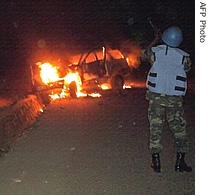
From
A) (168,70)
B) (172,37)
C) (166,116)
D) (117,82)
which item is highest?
(172,37)

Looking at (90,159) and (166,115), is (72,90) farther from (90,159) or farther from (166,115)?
(166,115)

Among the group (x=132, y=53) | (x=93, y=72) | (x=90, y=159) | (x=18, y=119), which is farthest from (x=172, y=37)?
(x=132, y=53)

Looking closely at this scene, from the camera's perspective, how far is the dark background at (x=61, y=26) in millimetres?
23544

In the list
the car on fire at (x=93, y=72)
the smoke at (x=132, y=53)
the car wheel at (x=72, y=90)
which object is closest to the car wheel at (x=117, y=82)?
the car on fire at (x=93, y=72)

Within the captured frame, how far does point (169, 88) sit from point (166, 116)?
0.52m

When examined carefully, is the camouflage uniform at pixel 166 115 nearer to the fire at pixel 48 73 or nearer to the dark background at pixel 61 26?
the fire at pixel 48 73

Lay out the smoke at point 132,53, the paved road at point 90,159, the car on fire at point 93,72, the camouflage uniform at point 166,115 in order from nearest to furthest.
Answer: the paved road at point 90,159 → the camouflage uniform at point 166,115 → the car on fire at point 93,72 → the smoke at point 132,53

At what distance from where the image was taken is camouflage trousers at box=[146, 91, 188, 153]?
7.20 metres

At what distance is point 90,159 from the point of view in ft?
26.8

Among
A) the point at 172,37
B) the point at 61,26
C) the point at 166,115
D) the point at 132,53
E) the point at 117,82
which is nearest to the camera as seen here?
the point at 172,37

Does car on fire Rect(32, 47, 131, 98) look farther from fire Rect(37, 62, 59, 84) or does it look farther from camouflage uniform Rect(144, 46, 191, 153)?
camouflage uniform Rect(144, 46, 191, 153)

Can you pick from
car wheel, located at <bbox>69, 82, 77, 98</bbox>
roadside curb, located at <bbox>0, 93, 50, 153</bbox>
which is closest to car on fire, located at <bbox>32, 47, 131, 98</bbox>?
car wheel, located at <bbox>69, 82, 77, 98</bbox>
